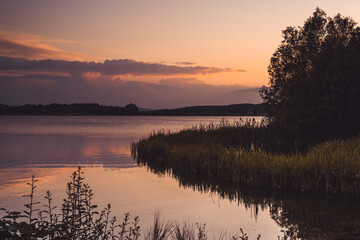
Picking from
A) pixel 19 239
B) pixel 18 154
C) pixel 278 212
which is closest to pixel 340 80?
pixel 278 212

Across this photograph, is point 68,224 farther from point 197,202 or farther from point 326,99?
point 326,99

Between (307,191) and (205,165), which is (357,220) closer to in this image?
(307,191)

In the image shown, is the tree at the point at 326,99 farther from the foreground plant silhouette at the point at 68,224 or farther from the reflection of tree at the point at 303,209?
the foreground plant silhouette at the point at 68,224

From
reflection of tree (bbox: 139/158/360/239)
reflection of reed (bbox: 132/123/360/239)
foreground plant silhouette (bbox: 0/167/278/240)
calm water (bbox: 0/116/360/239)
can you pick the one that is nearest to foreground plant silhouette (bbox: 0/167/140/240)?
foreground plant silhouette (bbox: 0/167/278/240)

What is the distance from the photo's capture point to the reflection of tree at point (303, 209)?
8703 mm

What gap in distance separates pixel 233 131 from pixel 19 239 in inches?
940

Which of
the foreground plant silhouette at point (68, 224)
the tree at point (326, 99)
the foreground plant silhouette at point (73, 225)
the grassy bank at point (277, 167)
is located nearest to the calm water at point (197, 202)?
the grassy bank at point (277, 167)

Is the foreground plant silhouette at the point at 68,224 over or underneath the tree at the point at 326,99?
underneath

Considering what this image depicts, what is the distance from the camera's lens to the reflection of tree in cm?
870

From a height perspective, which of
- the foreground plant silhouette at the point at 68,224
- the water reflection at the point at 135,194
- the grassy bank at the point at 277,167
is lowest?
the water reflection at the point at 135,194

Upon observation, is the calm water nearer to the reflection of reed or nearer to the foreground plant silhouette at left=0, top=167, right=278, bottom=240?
the reflection of reed

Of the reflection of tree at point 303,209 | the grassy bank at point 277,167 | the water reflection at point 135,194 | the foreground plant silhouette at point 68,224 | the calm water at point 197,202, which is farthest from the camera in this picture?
the grassy bank at point 277,167

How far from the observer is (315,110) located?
75.2 ft

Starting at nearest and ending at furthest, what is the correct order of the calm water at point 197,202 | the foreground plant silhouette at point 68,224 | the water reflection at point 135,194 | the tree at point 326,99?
the foreground plant silhouette at point 68,224, the calm water at point 197,202, the water reflection at point 135,194, the tree at point 326,99
